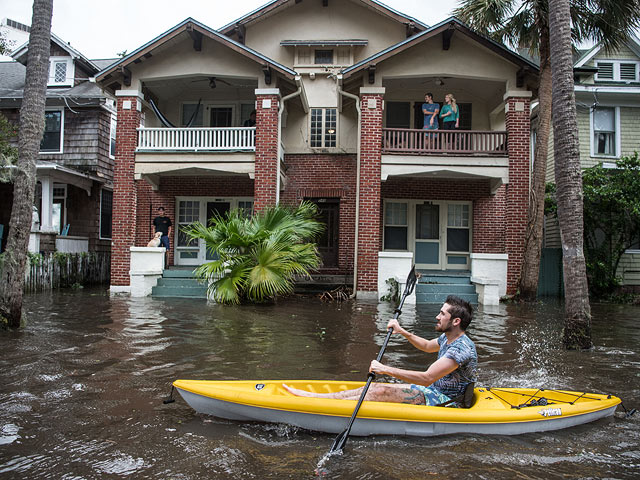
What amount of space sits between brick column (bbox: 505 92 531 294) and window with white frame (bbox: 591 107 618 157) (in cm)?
530

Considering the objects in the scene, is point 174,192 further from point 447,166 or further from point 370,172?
point 447,166

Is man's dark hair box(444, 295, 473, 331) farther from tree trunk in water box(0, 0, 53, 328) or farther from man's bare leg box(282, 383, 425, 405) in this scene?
tree trunk in water box(0, 0, 53, 328)

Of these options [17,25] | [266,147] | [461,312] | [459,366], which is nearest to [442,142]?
[266,147]

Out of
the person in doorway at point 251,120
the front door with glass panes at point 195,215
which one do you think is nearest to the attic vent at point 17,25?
the front door with glass panes at point 195,215

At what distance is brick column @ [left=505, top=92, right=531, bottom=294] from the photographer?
14.5 m

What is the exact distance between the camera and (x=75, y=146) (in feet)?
64.5

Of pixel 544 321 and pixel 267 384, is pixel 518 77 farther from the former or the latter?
pixel 267 384

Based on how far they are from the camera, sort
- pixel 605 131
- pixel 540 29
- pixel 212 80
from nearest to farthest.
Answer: pixel 540 29
pixel 212 80
pixel 605 131

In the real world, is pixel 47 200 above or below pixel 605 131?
below

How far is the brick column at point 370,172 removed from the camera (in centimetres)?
1453

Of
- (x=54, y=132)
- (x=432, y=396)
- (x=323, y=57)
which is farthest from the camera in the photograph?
(x=54, y=132)

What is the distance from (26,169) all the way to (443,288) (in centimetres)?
1020

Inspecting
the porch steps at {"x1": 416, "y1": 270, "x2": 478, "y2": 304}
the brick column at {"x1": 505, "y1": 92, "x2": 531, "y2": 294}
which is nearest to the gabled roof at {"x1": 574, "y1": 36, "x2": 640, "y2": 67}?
the brick column at {"x1": 505, "y1": 92, "x2": 531, "y2": 294}

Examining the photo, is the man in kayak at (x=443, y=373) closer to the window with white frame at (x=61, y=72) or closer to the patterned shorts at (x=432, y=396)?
the patterned shorts at (x=432, y=396)
